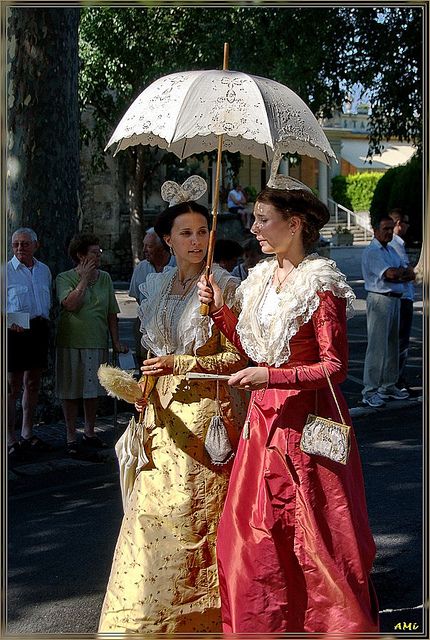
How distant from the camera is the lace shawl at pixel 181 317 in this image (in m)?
4.23

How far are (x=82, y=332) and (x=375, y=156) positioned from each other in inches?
1830

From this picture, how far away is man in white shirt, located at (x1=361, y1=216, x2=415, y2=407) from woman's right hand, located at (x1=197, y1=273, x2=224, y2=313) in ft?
18.7

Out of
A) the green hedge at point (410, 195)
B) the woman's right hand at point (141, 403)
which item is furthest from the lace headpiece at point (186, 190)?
the green hedge at point (410, 195)

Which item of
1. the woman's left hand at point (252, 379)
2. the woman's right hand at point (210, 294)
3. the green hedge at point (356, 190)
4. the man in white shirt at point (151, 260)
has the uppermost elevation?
the green hedge at point (356, 190)

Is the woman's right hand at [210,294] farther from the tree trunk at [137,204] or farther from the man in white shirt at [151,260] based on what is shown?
the tree trunk at [137,204]

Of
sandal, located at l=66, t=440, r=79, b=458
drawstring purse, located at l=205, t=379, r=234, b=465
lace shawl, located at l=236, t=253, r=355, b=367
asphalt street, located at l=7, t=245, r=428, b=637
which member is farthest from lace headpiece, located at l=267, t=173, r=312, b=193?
sandal, located at l=66, t=440, r=79, b=458

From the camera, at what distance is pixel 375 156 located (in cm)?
5238

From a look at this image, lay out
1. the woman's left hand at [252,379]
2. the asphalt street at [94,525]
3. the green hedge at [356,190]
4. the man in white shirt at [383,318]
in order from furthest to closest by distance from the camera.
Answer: the green hedge at [356,190] < the man in white shirt at [383,318] < the asphalt street at [94,525] < the woman's left hand at [252,379]

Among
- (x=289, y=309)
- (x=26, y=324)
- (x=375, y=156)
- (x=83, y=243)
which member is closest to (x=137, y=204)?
(x=83, y=243)

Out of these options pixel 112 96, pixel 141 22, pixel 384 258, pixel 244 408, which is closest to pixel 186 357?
pixel 244 408

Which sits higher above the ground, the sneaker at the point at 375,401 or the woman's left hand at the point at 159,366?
the woman's left hand at the point at 159,366

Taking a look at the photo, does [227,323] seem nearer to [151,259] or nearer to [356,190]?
[151,259]

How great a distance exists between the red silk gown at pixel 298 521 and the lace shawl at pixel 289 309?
0.04m

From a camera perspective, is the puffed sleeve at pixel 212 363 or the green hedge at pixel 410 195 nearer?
the puffed sleeve at pixel 212 363
